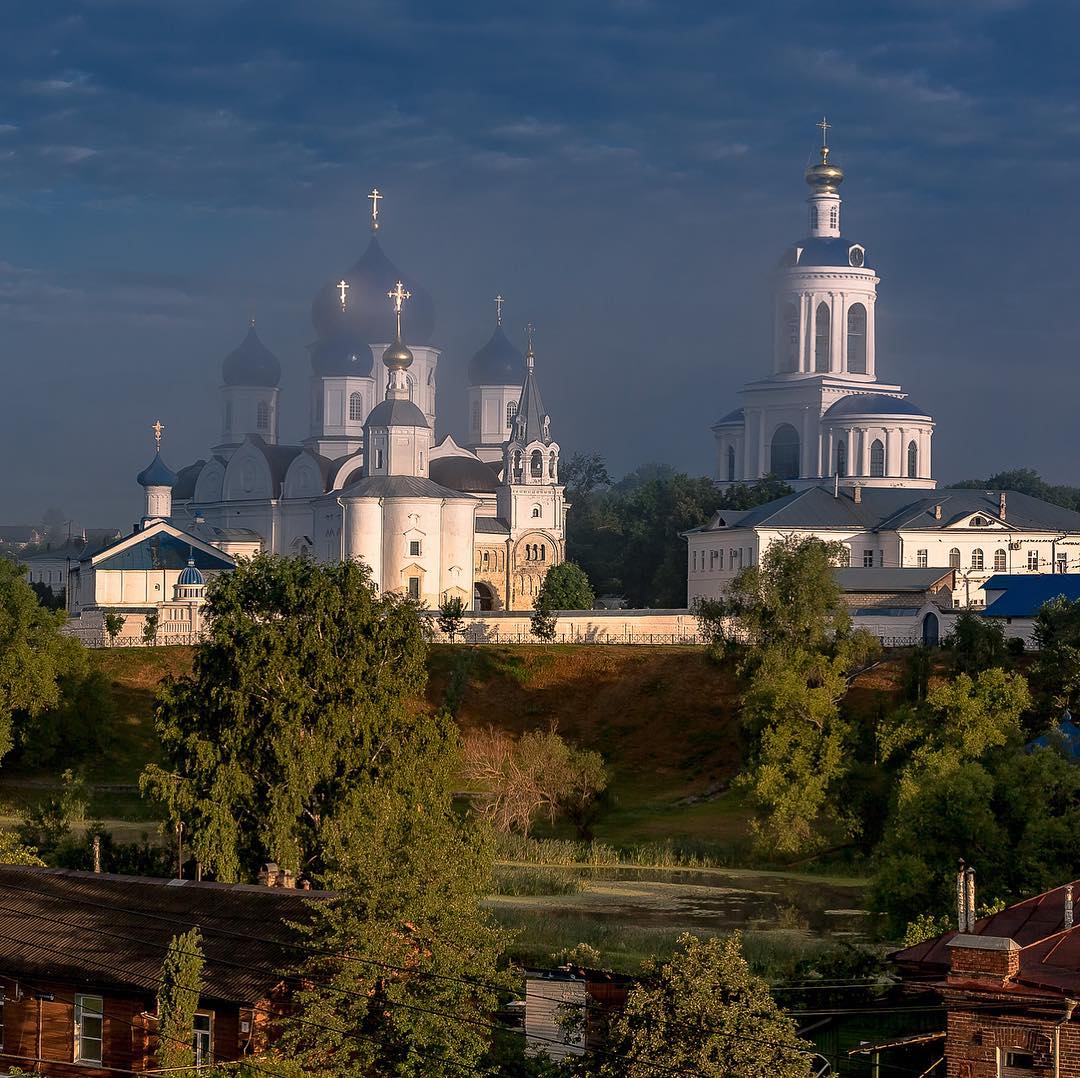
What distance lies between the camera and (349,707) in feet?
102

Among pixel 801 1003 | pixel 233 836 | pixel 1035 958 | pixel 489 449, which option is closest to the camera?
pixel 1035 958

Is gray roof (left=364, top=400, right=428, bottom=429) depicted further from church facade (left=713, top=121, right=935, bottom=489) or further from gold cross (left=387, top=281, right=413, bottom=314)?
church facade (left=713, top=121, right=935, bottom=489)

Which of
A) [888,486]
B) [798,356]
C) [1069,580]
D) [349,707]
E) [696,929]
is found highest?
[798,356]

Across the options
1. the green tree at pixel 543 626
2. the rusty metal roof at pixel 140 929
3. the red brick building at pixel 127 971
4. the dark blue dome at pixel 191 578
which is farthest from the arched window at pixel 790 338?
the red brick building at pixel 127 971

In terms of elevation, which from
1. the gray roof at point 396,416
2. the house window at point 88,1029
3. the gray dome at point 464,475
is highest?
the gray roof at point 396,416

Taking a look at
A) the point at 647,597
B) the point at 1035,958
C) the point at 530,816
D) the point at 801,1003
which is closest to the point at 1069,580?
the point at 530,816

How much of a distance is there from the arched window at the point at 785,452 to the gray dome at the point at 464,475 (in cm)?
1390

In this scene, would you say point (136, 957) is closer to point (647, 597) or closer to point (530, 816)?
point (530, 816)

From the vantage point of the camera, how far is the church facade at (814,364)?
8444 cm

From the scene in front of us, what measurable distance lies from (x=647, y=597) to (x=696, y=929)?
2011 inches

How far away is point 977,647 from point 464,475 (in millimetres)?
36191

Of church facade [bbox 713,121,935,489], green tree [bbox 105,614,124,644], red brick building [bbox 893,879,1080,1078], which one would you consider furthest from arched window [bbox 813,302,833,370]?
red brick building [bbox 893,879,1080,1078]

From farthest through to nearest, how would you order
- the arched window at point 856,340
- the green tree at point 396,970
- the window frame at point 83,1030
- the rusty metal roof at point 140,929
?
the arched window at point 856,340, the window frame at point 83,1030, the rusty metal roof at point 140,929, the green tree at point 396,970

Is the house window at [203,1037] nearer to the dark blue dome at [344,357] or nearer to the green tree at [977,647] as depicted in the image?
the green tree at [977,647]
